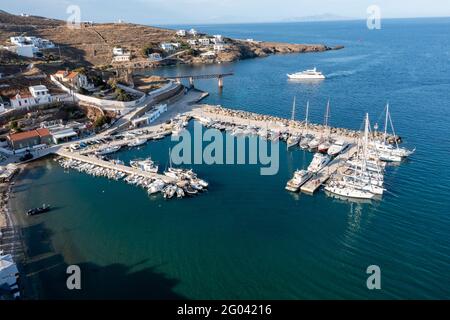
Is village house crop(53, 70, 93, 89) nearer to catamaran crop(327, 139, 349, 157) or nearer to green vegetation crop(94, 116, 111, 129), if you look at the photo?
green vegetation crop(94, 116, 111, 129)

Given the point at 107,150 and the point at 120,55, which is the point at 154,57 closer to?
→ the point at 120,55

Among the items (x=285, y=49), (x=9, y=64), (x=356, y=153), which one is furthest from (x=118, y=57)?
(x=356, y=153)

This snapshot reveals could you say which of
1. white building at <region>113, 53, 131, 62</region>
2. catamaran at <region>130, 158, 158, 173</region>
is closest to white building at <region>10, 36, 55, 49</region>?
white building at <region>113, 53, 131, 62</region>

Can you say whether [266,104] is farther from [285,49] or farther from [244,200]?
[285,49]

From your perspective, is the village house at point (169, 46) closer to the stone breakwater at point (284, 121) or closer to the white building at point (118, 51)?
the white building at point (118, 51)

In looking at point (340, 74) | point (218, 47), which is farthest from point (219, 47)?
point (340, 74)
